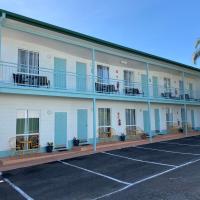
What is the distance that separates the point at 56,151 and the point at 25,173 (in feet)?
12.3

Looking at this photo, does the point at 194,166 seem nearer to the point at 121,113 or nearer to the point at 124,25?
the point at 121,113

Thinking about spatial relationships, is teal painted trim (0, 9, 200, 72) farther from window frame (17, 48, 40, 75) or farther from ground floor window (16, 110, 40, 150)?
ground floor window (16, 110, 40, 150)

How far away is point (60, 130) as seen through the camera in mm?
13500

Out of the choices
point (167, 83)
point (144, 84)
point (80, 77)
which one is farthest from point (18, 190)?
point (167, 83)

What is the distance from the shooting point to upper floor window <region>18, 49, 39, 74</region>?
12.4 m

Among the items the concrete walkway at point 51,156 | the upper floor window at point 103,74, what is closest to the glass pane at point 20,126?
the concrete walkway at point 51,156

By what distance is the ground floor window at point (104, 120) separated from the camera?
1587 centimetres

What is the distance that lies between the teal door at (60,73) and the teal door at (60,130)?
1.80m

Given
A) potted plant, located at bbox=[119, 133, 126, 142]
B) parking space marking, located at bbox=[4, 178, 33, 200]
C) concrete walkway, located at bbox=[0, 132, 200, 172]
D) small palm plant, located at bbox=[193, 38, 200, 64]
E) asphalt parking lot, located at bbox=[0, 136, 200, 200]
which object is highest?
small palm plant, located at bbox=[193, 38, 200, 64]

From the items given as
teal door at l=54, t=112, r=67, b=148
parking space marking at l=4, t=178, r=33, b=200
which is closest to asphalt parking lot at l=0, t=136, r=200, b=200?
parking space marking at l=4, t=178, r=33, b=200

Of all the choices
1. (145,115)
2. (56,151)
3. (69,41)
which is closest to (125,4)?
(69,41)

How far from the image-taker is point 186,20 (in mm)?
22469

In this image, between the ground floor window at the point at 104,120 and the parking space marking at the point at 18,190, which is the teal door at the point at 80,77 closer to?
the ground floor window at the point at 104,120

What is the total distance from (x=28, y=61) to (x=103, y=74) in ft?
19.5
